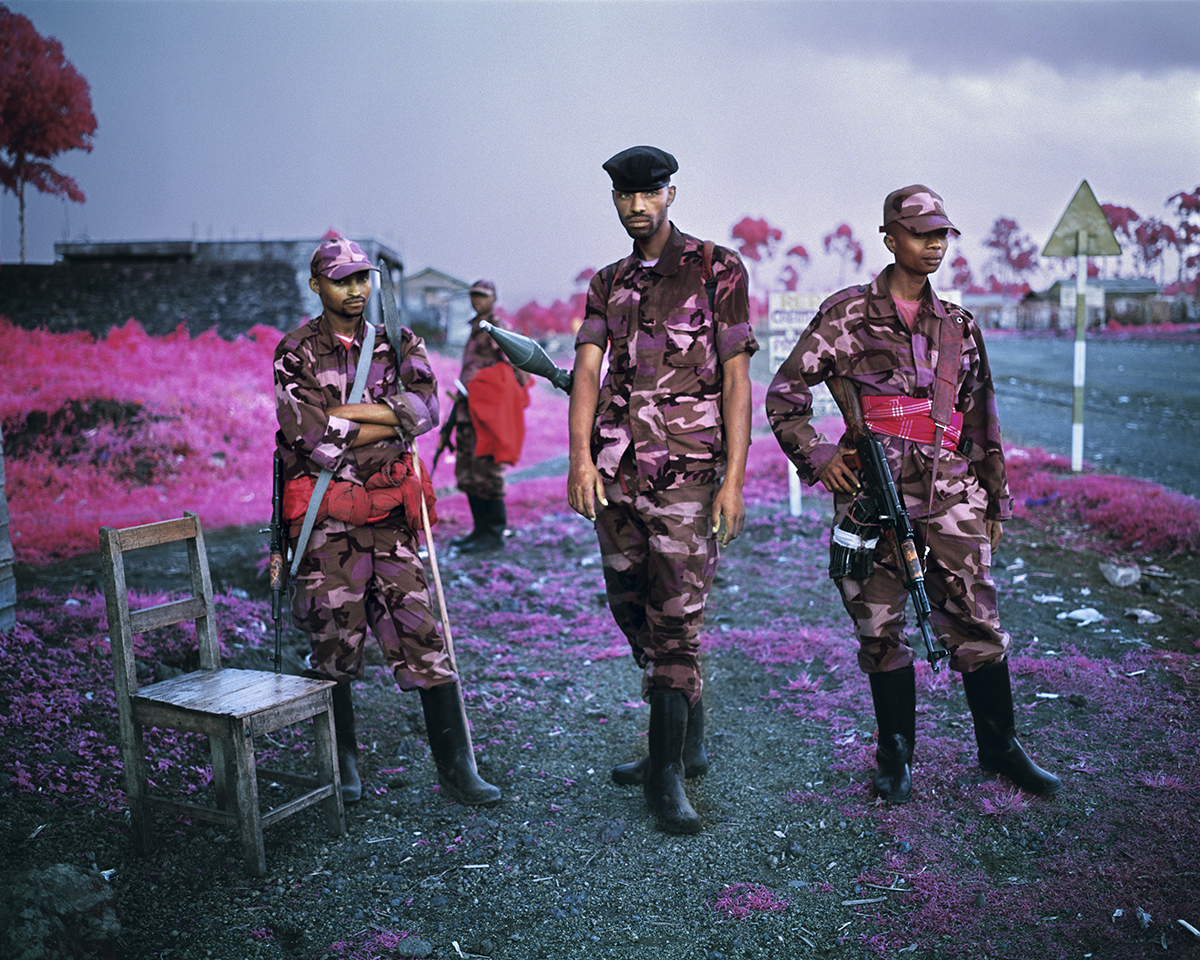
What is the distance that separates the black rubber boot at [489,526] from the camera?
8023 mm

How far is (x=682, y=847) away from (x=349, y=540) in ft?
5.72

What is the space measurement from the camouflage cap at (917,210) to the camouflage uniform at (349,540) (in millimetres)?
1931

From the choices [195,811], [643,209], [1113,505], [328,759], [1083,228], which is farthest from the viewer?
[1083,228]

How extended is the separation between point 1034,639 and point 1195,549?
1967 millimetres

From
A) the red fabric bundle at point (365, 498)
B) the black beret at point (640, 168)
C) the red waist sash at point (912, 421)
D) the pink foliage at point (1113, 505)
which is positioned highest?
the black beret at point (640, 168)

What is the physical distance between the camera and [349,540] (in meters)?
3.43

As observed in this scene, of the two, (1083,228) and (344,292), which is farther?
(1083,228)

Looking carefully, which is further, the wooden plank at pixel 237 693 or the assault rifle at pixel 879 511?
the assault rifle at pixel 879 511

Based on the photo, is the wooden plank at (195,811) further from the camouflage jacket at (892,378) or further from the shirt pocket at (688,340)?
the camouflage jacket at (892,378)

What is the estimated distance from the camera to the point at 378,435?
345 centimetres

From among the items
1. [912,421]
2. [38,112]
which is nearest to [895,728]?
[912,421]

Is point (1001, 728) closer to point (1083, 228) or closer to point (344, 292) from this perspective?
point (344, 292)

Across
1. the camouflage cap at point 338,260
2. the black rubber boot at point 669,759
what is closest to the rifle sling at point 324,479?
the camouflage cap at point 338,260

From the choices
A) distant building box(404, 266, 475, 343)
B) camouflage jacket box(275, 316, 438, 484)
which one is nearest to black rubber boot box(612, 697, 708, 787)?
camouflage jacket box(275, 316, 438, 484)
